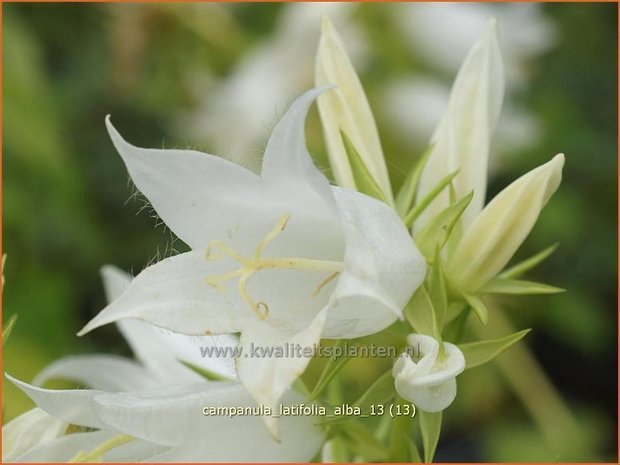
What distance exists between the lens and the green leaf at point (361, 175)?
3.09 feet

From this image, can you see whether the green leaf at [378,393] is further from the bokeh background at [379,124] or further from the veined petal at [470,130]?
the bokeh background at [379,124]

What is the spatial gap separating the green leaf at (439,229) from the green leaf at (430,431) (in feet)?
0.50

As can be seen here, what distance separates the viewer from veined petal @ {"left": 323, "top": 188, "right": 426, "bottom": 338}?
2.44 ft

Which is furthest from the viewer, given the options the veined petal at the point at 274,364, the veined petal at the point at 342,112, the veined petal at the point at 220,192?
the veined petal at the point at 342,112

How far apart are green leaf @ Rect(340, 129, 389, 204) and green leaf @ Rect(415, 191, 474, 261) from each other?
5 cm

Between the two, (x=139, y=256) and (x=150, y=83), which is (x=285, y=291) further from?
(x=150, y=83)

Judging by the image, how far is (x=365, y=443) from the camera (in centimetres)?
98

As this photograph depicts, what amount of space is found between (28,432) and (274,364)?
1.14 feet

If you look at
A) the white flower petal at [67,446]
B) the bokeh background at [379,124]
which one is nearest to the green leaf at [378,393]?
the white flower petal at [67,446]

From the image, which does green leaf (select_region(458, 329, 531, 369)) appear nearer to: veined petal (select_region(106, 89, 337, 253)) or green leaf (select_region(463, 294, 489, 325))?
green leaf (select_region(463, 294, 489, 325))

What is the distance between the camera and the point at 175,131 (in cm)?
238

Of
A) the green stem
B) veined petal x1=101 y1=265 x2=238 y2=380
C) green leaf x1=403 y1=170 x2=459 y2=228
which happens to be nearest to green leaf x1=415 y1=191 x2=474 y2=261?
green leaf x1=403 y1=170 x2=459 y2=228

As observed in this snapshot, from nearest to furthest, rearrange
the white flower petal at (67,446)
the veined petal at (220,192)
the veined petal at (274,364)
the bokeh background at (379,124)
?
the veined petal at (274,364) → the veined petal at (220,192) → the white flower petal at (67,446) → the bokeh background at (379,124)

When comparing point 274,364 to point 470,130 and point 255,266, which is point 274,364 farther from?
point 470,130
